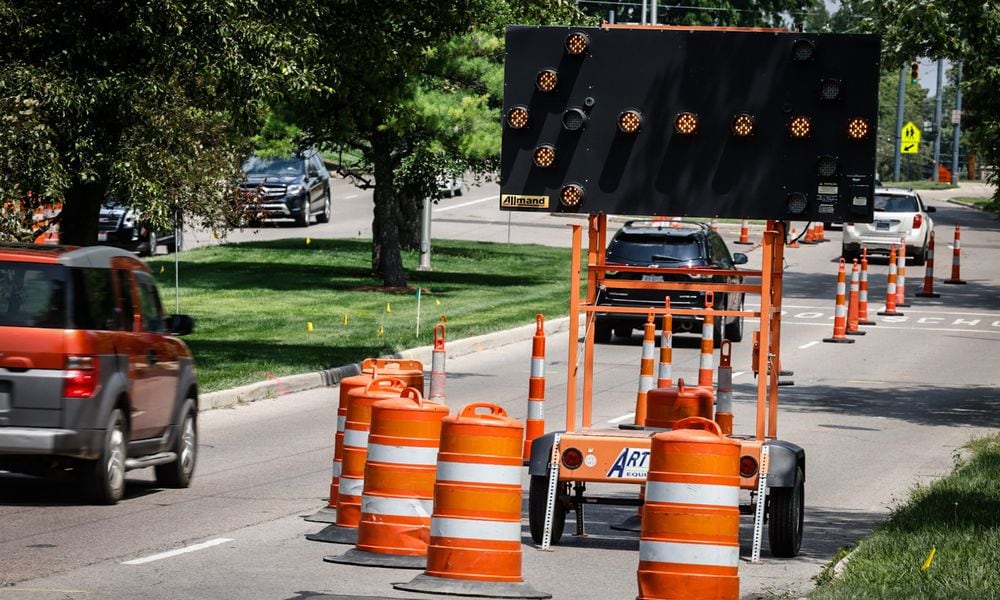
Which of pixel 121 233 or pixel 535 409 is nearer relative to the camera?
pixel 535 409

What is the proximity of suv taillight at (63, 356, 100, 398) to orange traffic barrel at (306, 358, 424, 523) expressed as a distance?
170cm

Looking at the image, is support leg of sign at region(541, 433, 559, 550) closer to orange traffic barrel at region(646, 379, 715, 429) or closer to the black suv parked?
orange traffic barrel at region(646, 379, 715, 429)

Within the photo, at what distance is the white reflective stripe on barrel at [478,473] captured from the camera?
8.95m

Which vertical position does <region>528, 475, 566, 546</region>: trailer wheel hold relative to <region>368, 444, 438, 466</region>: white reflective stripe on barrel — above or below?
below

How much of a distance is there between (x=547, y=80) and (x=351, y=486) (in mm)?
2859

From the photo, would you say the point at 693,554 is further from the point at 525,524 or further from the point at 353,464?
the point at 525,524

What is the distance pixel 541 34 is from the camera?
11430 mm

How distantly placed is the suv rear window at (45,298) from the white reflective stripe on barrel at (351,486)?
2.35 meters

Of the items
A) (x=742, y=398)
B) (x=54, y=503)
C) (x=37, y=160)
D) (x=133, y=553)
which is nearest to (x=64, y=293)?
(x=54, y=503)

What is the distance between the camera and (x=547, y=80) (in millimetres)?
11344

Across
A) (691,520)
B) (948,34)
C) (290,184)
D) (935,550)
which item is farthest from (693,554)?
(290,184)

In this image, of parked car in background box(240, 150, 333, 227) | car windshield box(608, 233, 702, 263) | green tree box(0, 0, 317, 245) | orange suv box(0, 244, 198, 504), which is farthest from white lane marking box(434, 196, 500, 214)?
orange suv box(0, 244, 198, 504)

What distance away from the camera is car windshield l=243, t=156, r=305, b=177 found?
159 feet

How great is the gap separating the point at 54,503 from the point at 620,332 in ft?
53.5
